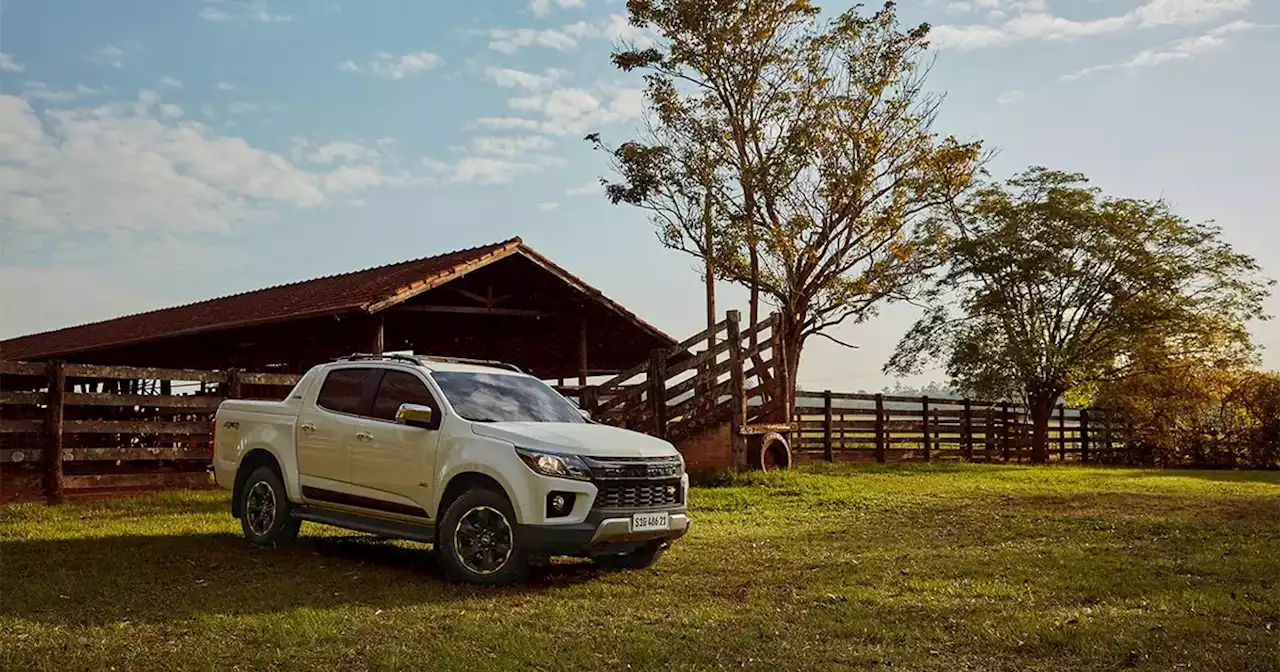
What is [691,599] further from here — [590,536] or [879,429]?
[879,429]

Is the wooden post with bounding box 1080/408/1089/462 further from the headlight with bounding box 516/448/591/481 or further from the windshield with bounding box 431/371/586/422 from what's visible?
the headlight with bounding box 516/448/591/481

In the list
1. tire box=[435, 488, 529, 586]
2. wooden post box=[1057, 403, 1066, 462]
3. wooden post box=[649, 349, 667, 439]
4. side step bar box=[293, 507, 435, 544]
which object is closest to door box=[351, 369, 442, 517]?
side step bar box=[293, 507, 435, 544]

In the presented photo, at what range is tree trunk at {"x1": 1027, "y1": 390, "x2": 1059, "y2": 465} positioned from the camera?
A: 3209 centimetres

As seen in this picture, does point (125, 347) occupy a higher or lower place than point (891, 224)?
lower

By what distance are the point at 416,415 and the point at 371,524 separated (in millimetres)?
1206

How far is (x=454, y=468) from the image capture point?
870cm

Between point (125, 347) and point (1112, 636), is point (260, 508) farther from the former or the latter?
point (125, 347)

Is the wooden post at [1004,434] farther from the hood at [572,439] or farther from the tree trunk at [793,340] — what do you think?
the hood at [572,439]

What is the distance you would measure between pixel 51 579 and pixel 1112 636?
7.91 meters

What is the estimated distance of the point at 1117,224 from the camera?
1287 inches

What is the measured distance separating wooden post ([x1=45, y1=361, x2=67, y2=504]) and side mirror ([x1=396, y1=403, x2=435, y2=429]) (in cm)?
678

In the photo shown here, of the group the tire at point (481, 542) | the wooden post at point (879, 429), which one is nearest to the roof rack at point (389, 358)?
the tire at point (481, 542)

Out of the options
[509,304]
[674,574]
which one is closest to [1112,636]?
[674,574]

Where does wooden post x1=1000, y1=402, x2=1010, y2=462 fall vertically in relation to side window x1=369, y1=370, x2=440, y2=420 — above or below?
below
